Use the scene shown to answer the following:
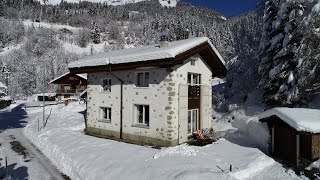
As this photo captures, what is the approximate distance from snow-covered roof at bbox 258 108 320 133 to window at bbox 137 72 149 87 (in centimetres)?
772

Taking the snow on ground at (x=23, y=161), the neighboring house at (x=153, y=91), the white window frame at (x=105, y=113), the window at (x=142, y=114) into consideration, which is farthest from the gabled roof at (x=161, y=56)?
the snow on ground at (x=23, y=161)

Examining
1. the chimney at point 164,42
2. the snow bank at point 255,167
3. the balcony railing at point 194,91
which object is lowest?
the snow bank at point 255,167

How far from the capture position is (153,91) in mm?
18734

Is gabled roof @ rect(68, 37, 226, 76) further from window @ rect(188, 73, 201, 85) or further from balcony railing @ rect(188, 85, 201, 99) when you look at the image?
balcony railing @ rect(188, 85, 201, 99)

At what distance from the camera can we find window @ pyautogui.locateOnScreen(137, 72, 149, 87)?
19516 mm

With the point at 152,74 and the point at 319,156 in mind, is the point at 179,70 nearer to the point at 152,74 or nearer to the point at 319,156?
the point at 152,74

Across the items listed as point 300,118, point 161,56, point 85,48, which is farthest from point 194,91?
point 85,48

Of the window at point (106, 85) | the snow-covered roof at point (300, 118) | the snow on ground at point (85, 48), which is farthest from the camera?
the snow on ground at point (85, 48)

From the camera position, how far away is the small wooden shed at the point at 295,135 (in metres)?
13.9

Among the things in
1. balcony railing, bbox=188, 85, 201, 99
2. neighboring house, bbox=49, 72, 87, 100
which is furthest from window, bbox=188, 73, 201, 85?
neighboring house, bbox=49, 72, 87, 100

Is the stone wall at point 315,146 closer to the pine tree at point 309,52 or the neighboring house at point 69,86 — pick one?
the pine tree at point 309,52

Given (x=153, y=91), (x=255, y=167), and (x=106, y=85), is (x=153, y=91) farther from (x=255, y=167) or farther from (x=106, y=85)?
(x=255, y=167)

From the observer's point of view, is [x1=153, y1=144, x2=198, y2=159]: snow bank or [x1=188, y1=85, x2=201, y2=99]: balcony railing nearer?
[x1=153, y1=144, x2=198, y2=159]: snow bank

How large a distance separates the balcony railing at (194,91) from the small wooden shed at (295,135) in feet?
17.2
